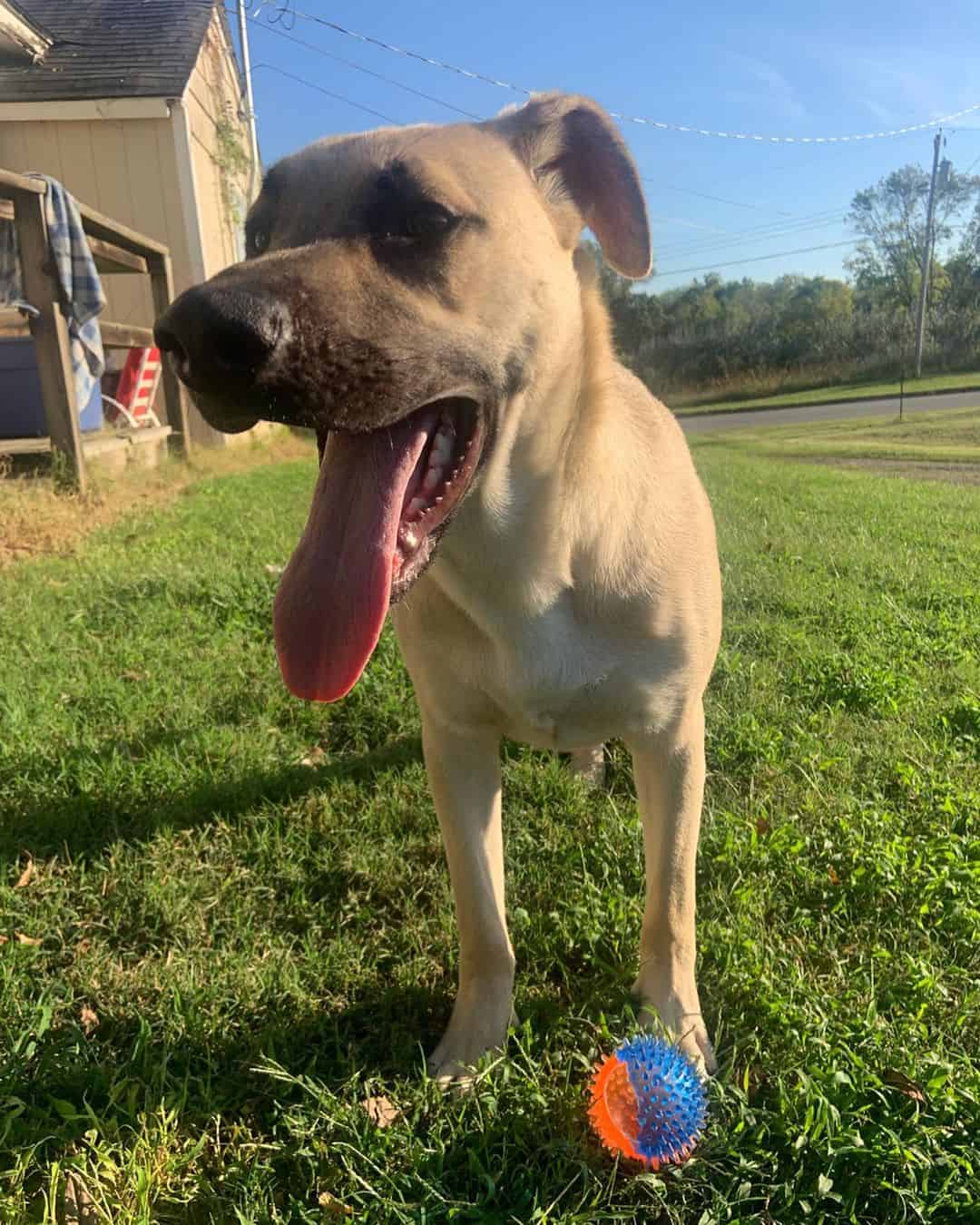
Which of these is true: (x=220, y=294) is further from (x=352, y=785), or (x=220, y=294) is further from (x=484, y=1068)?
(x=352, y=785)

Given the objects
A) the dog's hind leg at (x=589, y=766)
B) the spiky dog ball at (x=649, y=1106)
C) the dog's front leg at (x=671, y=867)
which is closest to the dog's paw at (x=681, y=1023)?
the dog's front leg at (x=671, y=867)

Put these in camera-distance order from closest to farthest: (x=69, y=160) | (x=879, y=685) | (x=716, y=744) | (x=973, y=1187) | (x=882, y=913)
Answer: (x=973, y=1187) < (x=882, y=913) < (x=716, y=744) < (x=879, y=685) < (x=69, y=160)

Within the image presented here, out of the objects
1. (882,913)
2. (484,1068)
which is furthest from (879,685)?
(484,1068)

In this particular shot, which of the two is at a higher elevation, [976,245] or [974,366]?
[976,245]

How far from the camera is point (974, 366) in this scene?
9.06 feet

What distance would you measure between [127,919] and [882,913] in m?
1.77

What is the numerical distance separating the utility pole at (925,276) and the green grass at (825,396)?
10cm

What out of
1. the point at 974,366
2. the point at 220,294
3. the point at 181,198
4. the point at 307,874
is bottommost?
the point at 307,874

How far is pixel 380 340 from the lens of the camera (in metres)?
1.14

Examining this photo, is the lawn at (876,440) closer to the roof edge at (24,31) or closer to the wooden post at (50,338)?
the roof edge at (24,31)

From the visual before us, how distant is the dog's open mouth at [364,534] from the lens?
49.6 inches

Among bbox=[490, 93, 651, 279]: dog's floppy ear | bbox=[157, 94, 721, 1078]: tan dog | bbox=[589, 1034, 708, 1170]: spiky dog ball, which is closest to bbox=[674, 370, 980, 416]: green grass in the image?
bbox=[157, 94, 721, 1078]: tan dog

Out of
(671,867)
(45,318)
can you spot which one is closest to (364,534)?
(671,867)

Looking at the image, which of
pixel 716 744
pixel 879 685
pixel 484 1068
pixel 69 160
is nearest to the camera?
pixel 484 1068
